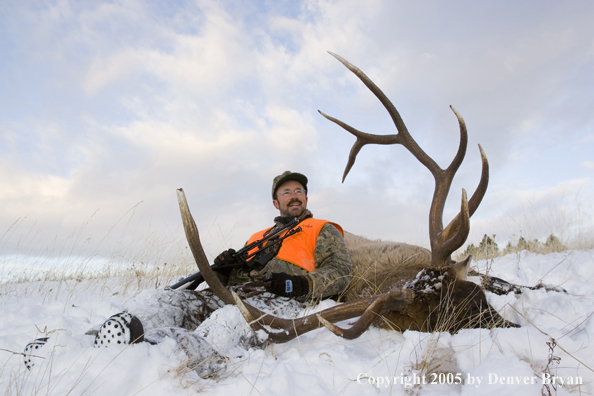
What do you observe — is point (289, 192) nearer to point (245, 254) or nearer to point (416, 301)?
point (245, 254)

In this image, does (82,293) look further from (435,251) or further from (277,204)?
(435,251)

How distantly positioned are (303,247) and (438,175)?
1.49 meters

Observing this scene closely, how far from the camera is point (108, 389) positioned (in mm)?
1962

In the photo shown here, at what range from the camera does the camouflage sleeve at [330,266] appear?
3.35 m

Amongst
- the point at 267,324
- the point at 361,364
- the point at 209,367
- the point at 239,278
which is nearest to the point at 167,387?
the point at 209,367

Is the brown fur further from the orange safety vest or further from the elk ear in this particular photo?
the orange safety vest

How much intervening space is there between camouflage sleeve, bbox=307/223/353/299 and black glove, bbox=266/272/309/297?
0.12 meters

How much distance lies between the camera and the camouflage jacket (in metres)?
3.39

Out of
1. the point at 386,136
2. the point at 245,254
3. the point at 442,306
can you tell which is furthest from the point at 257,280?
the point at 386,136

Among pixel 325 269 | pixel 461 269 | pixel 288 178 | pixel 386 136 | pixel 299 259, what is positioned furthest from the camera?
pixel 288 178

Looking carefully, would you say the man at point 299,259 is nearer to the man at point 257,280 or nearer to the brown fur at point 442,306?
the man at point 257,280

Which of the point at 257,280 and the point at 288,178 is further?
the point at 288,178

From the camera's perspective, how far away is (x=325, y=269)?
354cm

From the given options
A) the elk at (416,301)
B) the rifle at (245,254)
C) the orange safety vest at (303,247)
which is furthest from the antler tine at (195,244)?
the orange safety vest at (303,247)
